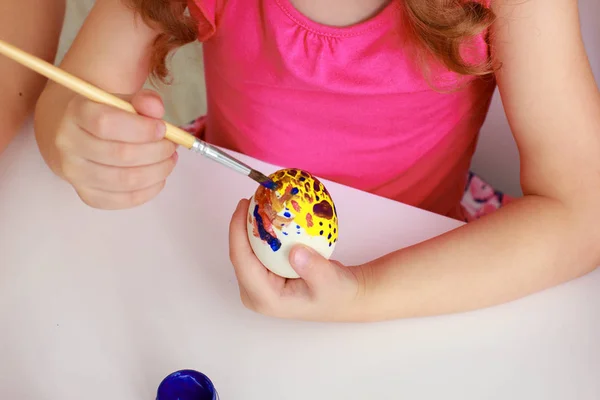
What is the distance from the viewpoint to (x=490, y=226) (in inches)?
23.9

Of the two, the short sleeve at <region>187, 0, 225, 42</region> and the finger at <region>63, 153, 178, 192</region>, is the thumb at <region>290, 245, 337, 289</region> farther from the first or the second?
the short sleeve at <region>187, 0, 225, 42</region>

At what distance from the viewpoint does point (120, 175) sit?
21.0 inches

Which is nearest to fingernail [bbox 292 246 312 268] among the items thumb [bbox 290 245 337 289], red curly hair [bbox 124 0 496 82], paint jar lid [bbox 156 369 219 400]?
thumb [bbox 290 245 337 289]

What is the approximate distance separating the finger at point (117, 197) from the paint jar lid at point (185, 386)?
177 mm

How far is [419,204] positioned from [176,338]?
0.46 m

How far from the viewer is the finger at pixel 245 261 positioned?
19.9 inches

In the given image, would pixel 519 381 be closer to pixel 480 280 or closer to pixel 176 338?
pixel 480 280

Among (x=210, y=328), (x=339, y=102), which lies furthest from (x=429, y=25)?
(x=210, y=328)

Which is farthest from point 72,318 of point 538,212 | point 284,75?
point 538,212

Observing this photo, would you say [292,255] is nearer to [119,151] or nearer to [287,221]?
[287,221]

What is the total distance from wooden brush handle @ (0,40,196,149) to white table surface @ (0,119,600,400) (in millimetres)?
160

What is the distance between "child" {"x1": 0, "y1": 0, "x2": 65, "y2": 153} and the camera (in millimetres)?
682

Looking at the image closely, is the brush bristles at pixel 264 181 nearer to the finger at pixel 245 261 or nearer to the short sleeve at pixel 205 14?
the finger at pixel 245 261

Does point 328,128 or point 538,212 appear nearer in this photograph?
point 538,212
